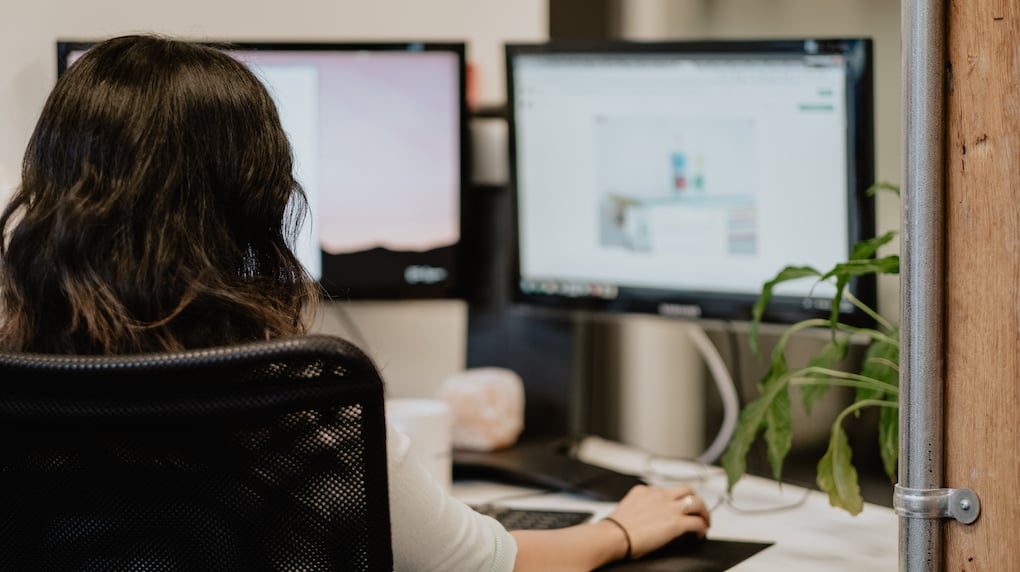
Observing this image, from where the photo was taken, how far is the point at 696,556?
1065 millimetres

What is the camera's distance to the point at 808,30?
1.48 meters

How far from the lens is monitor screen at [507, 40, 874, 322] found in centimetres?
128

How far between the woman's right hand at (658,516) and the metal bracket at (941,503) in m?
0.32

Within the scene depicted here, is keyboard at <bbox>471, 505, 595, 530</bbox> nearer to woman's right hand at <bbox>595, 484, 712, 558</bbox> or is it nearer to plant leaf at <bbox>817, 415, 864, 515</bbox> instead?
woman's right hand at <bbox>595, 484, 712, 558</bbox>

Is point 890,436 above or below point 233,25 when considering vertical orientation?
below

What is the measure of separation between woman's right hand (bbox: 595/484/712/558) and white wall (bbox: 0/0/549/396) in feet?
1.90

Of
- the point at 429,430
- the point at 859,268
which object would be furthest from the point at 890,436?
the point at 429,430

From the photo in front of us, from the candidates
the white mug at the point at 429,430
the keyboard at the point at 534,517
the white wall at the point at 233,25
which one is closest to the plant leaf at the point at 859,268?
the keyboard at the point at 534,517

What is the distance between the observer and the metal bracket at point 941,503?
76 cm

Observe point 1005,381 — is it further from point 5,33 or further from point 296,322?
point 5,33

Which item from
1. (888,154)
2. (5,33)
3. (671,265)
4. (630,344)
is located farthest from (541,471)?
(5,33)

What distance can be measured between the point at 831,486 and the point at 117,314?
28.0 inches

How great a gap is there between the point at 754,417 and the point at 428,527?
17.8 inches

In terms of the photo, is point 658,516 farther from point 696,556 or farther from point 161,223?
point 161,223
